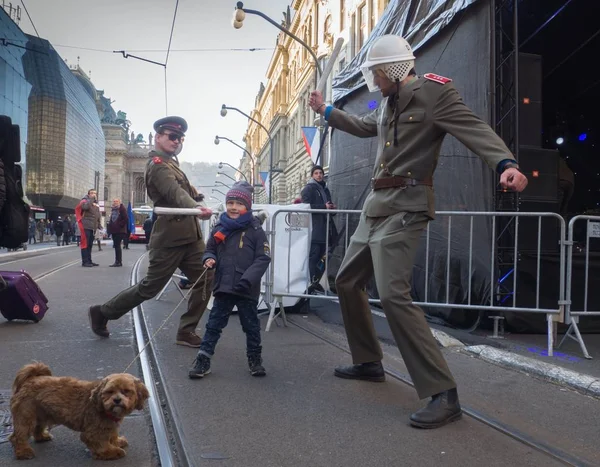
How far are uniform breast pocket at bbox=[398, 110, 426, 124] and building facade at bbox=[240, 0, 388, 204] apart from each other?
53.3 ft

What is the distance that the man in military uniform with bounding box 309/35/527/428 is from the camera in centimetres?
326

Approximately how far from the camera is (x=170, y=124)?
5.14 meters

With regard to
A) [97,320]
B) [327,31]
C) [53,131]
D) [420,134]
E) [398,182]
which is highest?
[327,31]

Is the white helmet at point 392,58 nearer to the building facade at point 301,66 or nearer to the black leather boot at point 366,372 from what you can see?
the black leather boot at point 366,372

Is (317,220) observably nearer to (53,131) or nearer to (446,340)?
(446,340)

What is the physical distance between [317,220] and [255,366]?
12.6ft

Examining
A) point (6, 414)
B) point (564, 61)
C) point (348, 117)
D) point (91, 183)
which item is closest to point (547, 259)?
point (348, 117)

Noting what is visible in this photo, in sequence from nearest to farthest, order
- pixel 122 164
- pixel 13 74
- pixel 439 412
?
pixel 439 412
pixel 13 74
pixel 122 164

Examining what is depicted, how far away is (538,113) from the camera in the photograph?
20.7ft

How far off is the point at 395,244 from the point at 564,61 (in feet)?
20.5

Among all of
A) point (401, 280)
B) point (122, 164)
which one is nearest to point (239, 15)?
point (401, 280)

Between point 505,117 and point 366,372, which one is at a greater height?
point 505,117

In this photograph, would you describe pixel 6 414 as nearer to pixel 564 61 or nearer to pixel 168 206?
pixel 168 206

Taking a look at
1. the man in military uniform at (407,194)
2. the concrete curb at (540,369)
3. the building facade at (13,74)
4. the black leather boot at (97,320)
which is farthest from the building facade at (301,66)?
the building facade at (13,74)
